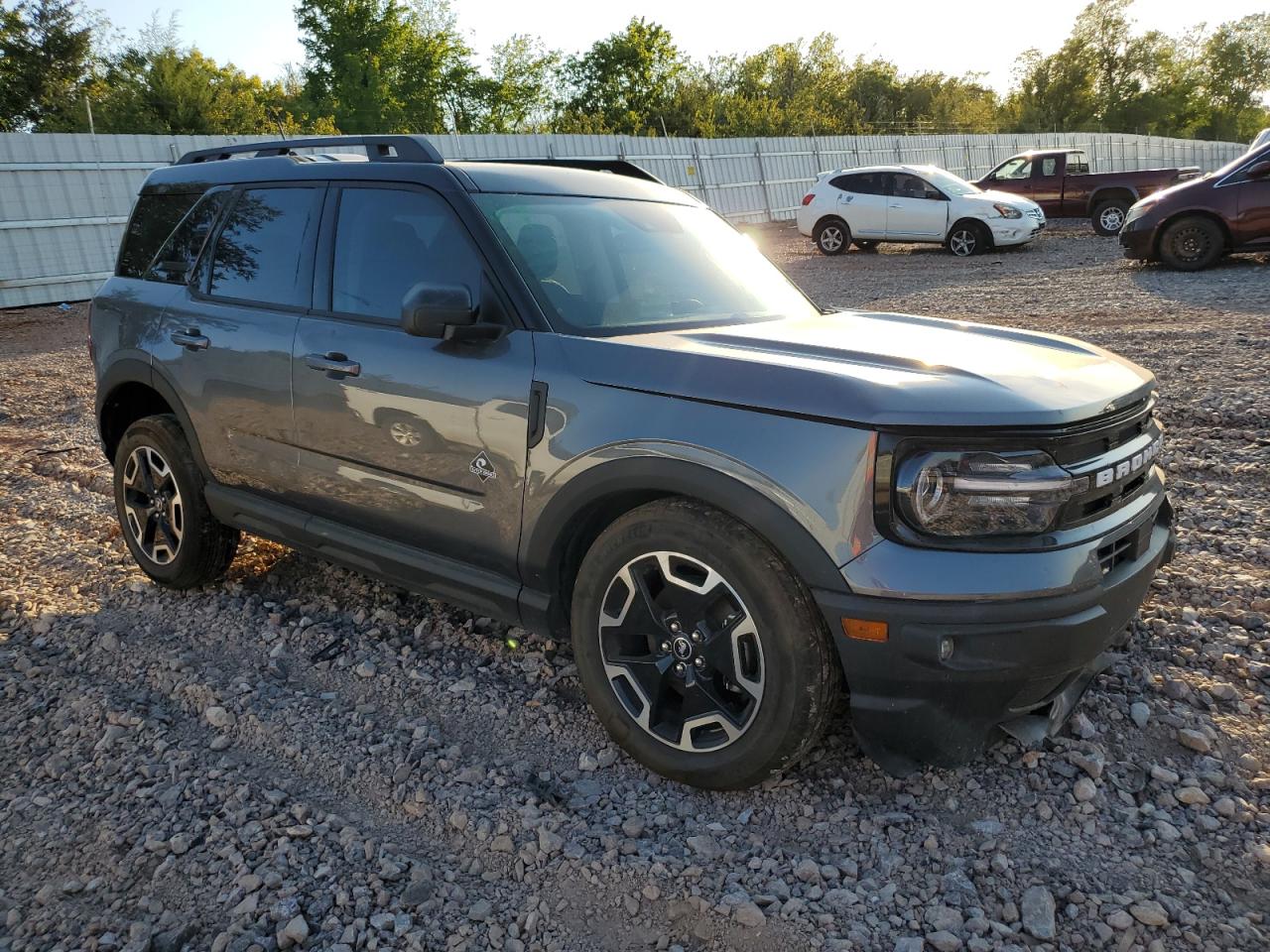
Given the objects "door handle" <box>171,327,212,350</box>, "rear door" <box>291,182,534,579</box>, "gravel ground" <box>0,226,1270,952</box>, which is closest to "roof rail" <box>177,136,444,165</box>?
"rear door" <box>291,182,534,579</box>

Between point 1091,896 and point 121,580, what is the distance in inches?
174

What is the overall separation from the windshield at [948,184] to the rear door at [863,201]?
2.74ft

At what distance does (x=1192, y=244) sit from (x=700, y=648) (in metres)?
13.4

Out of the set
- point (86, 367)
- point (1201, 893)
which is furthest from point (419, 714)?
point (86, 367)

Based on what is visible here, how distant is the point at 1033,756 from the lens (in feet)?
9.79

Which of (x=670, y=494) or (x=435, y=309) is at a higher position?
(x=435, y=309)

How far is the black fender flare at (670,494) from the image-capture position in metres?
2.51

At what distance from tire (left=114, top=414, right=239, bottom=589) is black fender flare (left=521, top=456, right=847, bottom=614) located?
2012 mm

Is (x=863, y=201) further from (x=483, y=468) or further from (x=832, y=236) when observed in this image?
(x=483, y=468)

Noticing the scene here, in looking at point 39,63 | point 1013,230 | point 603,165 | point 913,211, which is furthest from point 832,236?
point 39,63

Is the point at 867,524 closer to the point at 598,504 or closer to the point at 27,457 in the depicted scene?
the point at 598,504

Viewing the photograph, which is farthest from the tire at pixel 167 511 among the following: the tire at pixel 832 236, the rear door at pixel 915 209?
the tire at pixel 832 236

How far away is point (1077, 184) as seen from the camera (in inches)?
777

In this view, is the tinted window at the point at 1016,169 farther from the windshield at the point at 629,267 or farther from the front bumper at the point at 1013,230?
the windshield at the point at 629,267
